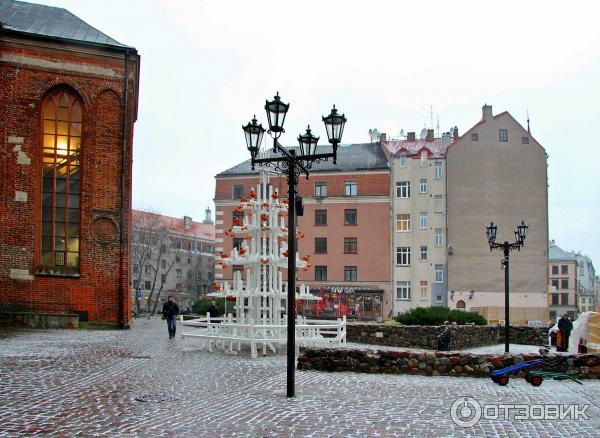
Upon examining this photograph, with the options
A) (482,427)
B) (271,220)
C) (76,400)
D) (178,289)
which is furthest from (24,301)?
(178,289)

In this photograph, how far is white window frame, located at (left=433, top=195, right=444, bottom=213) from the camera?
53.4 metres

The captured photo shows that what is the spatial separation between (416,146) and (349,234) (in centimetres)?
1086

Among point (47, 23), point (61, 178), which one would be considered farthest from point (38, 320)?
point (47, 23)

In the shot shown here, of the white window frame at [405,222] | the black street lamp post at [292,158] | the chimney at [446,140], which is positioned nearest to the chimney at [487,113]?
the chimney at [446,140]

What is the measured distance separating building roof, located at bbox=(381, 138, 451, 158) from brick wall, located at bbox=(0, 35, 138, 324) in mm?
32187

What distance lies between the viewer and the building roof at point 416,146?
55134 mm

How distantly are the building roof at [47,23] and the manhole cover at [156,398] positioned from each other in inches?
777

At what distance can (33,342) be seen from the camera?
61.8 feet

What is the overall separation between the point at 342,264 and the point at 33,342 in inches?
1435

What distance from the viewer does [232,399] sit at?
1080 centimetres

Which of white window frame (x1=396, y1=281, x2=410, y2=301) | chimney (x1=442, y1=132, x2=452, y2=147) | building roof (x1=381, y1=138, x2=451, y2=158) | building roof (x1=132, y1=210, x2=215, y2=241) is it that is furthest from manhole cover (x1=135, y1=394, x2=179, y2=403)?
building roof (x1=132, y1=210, x2=215, y2=241)

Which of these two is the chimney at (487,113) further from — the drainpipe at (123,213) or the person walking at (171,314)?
the person walking at (171,314)

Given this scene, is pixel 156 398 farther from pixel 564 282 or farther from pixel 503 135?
pixel 564 282

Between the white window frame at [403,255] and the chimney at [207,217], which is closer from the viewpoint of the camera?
the white window frame at [403,255]
